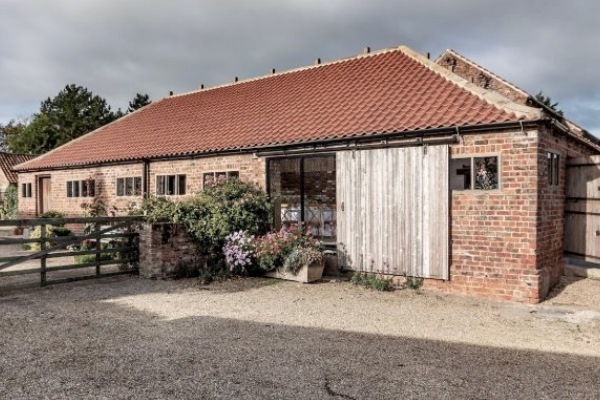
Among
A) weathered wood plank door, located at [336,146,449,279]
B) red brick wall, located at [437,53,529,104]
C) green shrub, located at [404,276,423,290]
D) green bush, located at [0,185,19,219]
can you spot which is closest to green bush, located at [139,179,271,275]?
weathered wood plank door, located at [336,146,449,279]

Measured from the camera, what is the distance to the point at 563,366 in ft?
15.8

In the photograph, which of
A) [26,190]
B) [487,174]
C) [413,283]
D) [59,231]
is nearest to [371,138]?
[487,174]

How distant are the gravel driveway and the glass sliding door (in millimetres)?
5177

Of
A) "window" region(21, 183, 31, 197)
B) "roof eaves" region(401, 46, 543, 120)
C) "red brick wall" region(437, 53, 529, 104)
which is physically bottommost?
"window" region(21, 183, 31, 197)

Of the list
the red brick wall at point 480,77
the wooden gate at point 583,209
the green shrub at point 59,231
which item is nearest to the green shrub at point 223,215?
the wooden gate at point 583,209

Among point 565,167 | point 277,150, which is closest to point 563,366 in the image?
point 565,167

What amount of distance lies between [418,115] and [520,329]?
458 centimetres

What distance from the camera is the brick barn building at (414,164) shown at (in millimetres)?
7820

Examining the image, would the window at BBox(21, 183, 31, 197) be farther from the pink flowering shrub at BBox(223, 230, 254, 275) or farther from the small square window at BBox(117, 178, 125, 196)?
the pink flowering shrub at BBox(223, 230, 254, 275)

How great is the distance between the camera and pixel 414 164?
28.5 feet

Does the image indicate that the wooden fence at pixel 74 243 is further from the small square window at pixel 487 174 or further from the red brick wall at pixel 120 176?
the small square window at pixel 487 174

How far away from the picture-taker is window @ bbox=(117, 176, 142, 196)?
15102 mm

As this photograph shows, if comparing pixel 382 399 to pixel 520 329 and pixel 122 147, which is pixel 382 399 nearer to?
Result: pixel 520 329

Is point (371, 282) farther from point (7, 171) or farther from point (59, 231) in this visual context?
point (7, 171)
